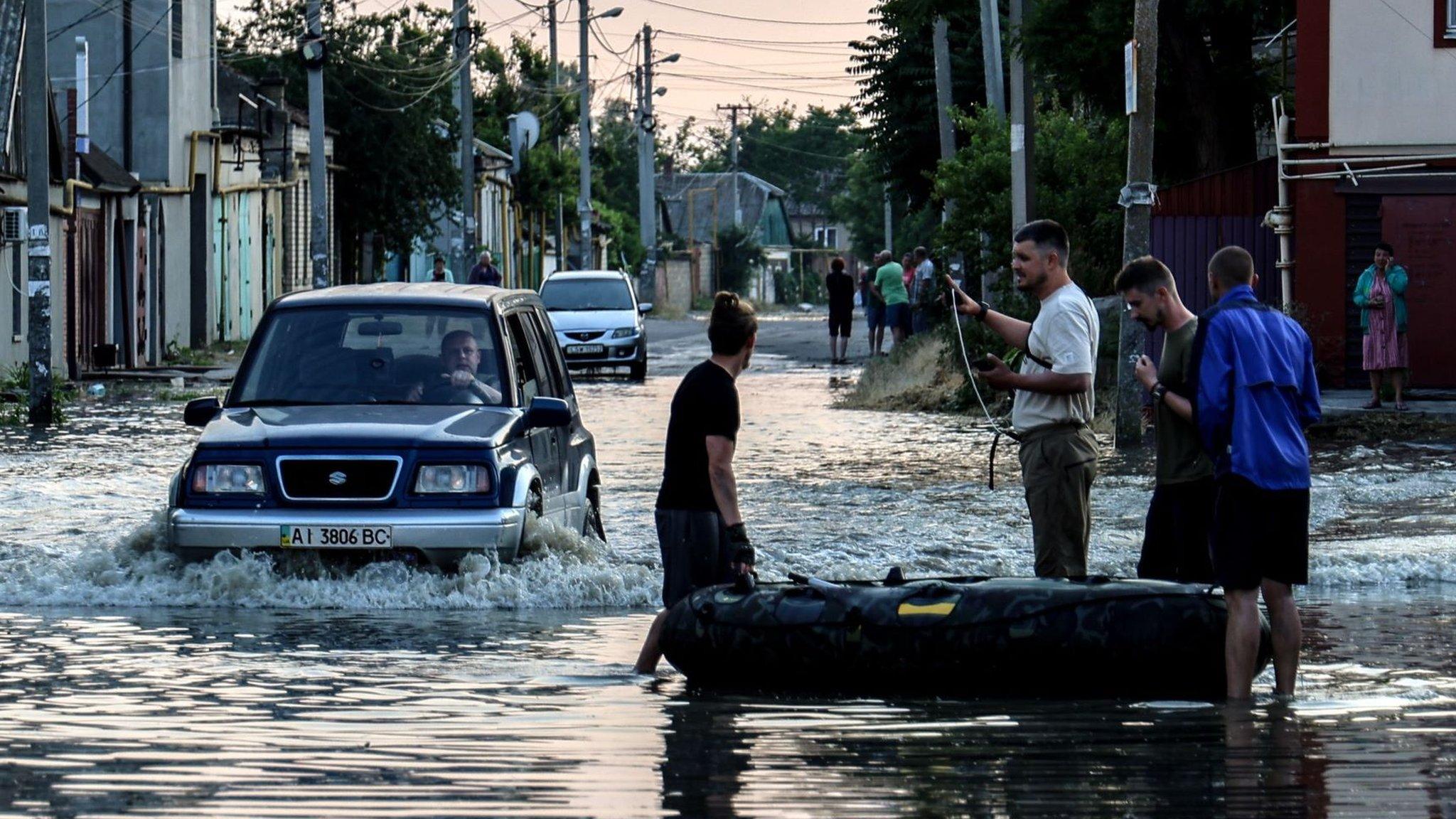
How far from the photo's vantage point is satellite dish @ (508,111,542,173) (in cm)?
6488

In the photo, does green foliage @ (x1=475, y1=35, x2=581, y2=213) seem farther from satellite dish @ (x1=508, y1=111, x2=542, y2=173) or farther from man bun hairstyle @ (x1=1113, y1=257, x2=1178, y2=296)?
man bun hairstyle @ (x1=1113, y1=257, x2=1178, y2=296)

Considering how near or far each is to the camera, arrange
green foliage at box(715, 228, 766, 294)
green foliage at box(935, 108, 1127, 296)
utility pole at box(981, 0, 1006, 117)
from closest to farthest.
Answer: green foliage at box(935, 108, 1127, 296)
utility pole at box(981, 0, 1006, 117)
green foliage at box(715, 228, 766, 294)

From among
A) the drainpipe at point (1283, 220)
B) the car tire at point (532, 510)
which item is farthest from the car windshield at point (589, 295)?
the car tire at point (532, 510)

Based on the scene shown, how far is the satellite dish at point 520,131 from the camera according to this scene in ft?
213

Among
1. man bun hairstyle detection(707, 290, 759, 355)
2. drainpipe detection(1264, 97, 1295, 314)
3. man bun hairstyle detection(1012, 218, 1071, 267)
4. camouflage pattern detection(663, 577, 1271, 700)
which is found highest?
drainpipe detection(1264, 97, 1295, 314)

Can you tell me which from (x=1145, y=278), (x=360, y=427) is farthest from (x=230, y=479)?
(x=1145, y=278)

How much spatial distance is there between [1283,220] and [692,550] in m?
17.6

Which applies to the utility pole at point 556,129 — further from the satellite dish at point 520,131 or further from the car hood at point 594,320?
the car hood at point 594,320

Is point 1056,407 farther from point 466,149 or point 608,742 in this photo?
point 466,149

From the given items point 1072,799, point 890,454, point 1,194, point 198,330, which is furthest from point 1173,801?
point 198,330

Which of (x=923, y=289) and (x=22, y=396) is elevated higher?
(x=923, y=289)

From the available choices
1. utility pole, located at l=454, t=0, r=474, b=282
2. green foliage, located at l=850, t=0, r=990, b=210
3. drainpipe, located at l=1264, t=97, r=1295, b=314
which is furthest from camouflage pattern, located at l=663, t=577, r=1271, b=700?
utility pole, located at l=454, t=0, r=474, b=282

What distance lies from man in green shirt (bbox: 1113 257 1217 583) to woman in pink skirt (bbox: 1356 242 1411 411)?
45.1 ft

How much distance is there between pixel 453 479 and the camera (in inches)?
428
